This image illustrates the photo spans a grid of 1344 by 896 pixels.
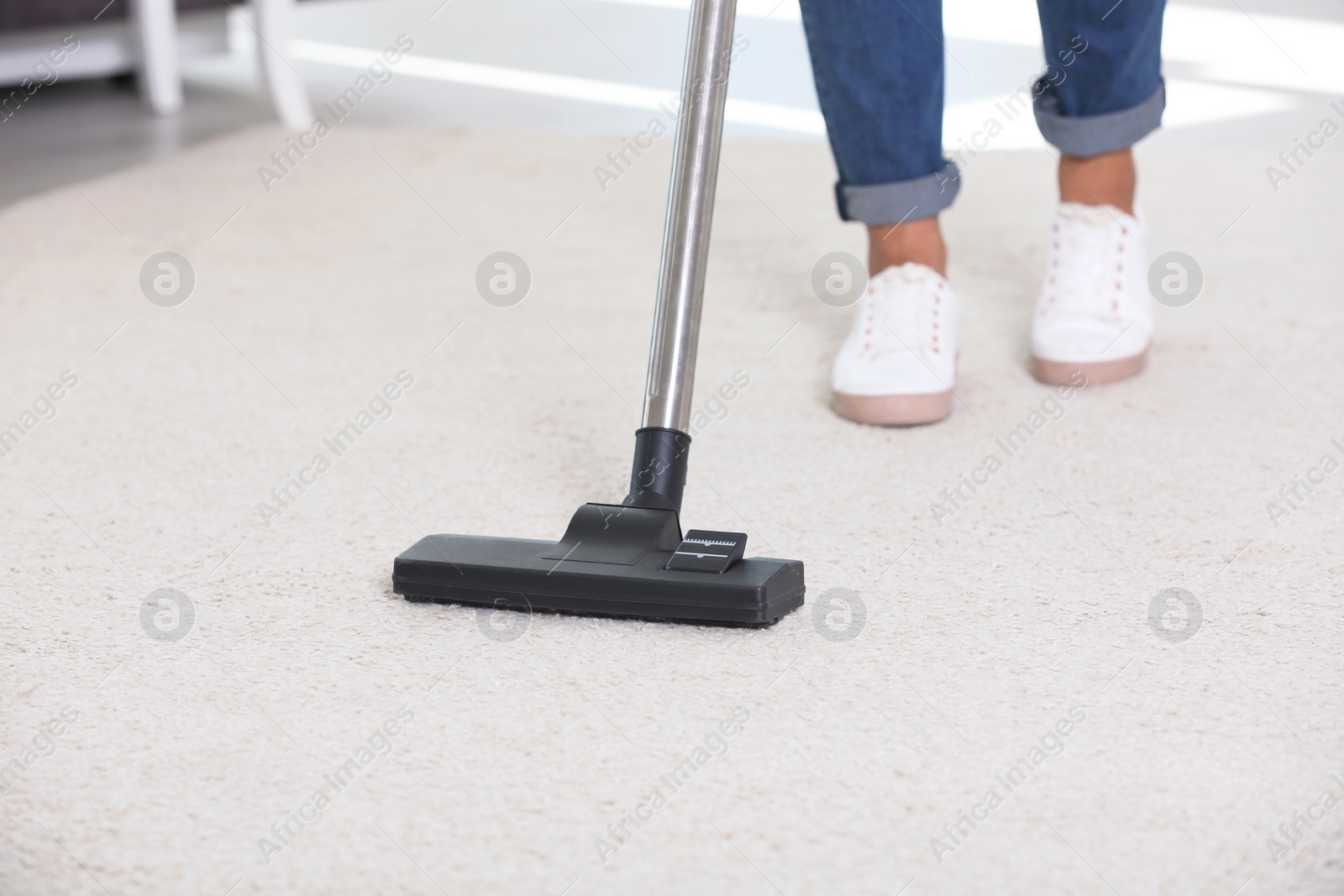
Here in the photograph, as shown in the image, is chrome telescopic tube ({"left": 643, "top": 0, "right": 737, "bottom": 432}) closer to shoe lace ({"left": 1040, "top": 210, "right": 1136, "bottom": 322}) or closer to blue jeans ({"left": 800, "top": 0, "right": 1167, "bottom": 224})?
blue jeans ({"left": 800, "top": 0, "right": 1167, "bottom": 224})

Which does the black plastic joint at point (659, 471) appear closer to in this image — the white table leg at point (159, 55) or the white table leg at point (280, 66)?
the white table leg at point (280, 66)

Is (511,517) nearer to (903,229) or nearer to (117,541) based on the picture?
(117,541)

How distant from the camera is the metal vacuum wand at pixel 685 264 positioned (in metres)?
0.73

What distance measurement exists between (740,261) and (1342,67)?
1.82 meters

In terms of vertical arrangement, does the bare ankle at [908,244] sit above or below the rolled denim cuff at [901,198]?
below

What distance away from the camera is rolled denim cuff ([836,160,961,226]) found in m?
1.02

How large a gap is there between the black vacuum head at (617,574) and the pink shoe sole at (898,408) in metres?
0.31

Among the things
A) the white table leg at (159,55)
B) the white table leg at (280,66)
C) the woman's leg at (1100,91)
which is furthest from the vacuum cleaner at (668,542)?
the white table leg at (159,55)

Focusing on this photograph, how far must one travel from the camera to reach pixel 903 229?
1037 millimetres

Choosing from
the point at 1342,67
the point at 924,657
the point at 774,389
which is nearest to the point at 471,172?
the point at 774,389

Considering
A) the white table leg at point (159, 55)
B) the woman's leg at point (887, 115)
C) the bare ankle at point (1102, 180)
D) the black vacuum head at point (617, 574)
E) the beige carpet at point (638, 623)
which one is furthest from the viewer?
the white table leg at point (159, 55)

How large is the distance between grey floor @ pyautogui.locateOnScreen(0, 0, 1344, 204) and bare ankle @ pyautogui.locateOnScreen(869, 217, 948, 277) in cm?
104

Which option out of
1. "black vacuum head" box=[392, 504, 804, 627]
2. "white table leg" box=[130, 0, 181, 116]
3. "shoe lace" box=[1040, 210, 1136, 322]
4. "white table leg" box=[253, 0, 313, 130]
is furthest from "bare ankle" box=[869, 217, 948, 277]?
"white table leg" box=[130, 0, 181, 116]

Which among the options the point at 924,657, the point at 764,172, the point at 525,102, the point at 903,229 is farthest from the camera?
the point at 525,102
